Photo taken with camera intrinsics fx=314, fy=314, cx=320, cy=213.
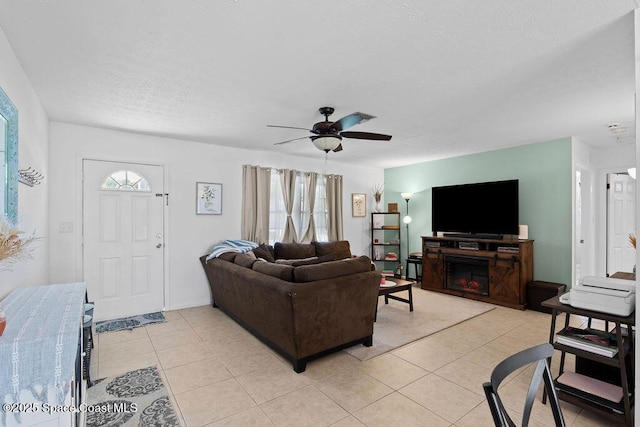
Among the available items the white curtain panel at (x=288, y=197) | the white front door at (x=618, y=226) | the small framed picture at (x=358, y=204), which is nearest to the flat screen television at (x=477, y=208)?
the small framed picture at (x=358, y=204)

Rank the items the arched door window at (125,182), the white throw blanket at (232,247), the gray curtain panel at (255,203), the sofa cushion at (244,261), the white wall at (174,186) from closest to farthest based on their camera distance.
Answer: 1. the sofa cushion at (244,261)
2. the white wall at (174,186)
3. the arched door window at (125,182)
4. the white throw blanket at (232,247)
5. the gray curtain panel at (255,203)

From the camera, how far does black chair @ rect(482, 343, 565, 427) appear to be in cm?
94

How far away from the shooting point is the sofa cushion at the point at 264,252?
4691 mm

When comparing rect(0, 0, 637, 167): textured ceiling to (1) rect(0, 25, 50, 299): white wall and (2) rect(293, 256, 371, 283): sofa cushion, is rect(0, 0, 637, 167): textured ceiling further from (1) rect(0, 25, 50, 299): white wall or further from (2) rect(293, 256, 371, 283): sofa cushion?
(2) rect(293, 256, 371, 283): sofa cushion

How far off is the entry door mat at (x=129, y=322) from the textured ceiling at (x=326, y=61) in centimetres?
245

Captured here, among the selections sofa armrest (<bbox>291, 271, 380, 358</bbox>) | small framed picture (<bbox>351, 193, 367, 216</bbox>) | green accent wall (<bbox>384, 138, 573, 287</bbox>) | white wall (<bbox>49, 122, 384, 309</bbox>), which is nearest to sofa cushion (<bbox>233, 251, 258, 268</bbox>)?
sofa armrest (<bbox>291, 271, 380, 358</bbox>)

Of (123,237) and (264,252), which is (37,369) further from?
(264,252)

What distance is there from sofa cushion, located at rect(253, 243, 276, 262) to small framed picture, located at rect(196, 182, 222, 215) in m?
0.83

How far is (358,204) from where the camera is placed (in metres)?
6.72

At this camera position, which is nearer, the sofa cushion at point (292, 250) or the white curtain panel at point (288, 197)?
the sofa cushion at point (292, 250)

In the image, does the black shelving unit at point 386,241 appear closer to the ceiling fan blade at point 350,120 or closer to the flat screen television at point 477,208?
the flat screen television at point 477,208

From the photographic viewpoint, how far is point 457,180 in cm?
579

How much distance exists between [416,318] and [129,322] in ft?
12.0

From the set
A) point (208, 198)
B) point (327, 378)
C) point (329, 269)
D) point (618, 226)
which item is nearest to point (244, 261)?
point (329, 269)
